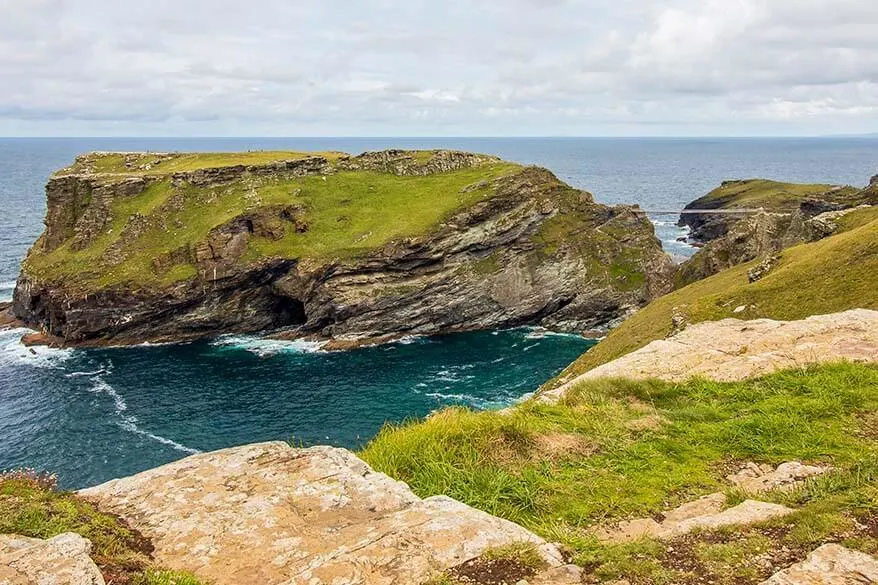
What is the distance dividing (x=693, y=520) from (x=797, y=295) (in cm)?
3111

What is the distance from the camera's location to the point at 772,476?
984cm

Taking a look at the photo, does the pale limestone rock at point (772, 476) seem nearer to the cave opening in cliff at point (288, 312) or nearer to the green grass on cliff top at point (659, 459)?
the green grass on cliff top at point (659, 459)

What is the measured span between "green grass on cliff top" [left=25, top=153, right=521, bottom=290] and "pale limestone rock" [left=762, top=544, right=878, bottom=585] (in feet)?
231

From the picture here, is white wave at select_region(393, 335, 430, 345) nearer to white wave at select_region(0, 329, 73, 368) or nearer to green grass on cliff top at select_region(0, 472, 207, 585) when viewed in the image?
white wave at select_region(0, 329, 73, 368)

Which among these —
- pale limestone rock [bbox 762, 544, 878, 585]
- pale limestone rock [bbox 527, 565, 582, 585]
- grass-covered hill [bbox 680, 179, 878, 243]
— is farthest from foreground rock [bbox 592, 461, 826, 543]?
grass-covered hill [bbox 680, 179, 878, 243]

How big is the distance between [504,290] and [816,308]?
47.7 metres

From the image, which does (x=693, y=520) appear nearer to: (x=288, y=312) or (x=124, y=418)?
(x=124, y=418)

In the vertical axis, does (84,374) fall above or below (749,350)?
below

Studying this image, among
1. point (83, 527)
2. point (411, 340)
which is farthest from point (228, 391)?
point (83, 527)

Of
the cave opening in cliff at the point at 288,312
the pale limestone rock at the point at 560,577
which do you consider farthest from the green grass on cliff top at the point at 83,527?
the cave opening in cliff at the point at 288,312

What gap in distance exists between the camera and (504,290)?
77.7 metres

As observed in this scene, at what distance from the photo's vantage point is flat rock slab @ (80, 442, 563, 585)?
268 inches

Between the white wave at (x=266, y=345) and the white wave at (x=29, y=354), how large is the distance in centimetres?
1614

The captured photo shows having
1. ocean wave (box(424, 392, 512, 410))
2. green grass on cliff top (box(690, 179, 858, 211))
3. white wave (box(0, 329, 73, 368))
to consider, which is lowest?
white wave (box(0, 329, 73, 368))
